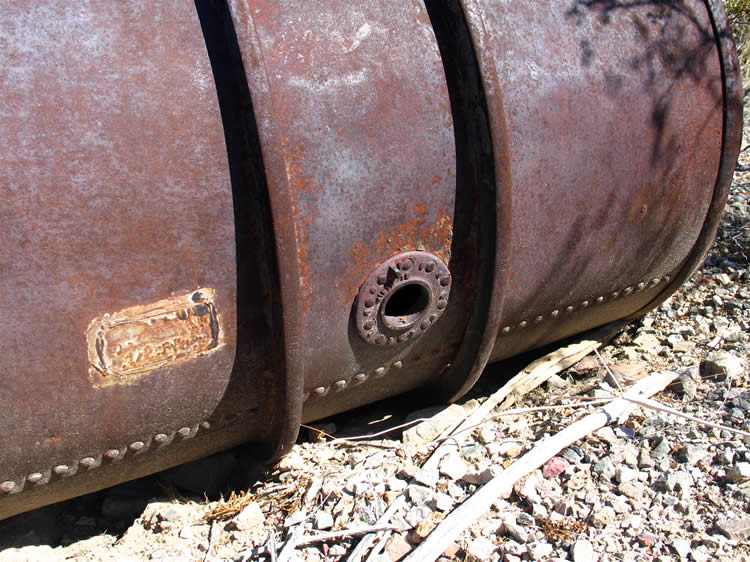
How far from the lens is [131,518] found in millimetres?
2568

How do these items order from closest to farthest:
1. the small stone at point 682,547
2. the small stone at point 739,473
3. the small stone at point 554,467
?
the small stone at point 682,547, the small stone at point 739,473, the small stone at point 554,467

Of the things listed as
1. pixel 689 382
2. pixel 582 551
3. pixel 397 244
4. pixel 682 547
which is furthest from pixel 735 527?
pixel 397 244

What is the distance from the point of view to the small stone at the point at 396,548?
2.12 meters

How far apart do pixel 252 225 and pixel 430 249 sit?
1.84 ft

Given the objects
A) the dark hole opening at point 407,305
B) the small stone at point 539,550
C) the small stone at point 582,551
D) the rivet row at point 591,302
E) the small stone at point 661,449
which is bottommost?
the small stone at point 539,550

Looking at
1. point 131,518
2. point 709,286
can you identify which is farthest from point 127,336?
point 709,286

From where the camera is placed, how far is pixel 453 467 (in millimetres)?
2428

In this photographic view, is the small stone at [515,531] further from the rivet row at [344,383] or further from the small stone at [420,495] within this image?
the rivet row at [344,383]

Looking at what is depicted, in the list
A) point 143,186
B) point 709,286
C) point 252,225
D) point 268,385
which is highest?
point 143,186

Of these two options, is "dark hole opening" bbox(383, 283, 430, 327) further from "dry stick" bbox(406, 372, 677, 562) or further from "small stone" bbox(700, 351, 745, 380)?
"small stone" bbox(700, 351, 745, 380)

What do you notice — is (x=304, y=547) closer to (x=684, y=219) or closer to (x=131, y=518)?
(x=131, y=518)

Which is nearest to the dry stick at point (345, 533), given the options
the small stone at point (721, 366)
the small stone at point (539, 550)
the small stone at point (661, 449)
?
the small stone at point (539, 550)

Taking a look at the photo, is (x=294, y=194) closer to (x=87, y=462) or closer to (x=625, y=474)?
(x=87, y=462)

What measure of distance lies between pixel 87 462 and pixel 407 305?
3.46 feet
